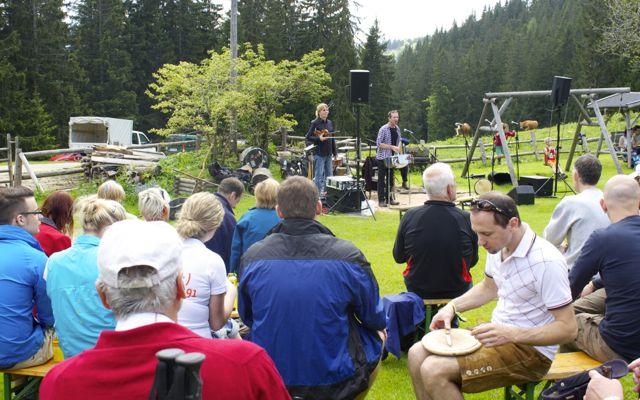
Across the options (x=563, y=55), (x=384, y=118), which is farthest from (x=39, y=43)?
(x=563, y=55)

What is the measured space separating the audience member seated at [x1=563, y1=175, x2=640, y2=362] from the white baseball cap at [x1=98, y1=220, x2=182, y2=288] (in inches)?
98.0

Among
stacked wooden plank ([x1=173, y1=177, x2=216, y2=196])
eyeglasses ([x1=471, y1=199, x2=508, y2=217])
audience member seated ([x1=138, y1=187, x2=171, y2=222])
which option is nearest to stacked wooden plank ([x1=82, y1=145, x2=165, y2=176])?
stacked wooden plank ([x1=173, y1=177, x2=216, y2=196])

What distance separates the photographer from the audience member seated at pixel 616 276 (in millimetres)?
3203

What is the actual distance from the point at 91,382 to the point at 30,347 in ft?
7.47

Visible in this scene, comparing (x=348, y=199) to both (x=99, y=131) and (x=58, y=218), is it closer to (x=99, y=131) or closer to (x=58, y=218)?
(x=58, y=218)

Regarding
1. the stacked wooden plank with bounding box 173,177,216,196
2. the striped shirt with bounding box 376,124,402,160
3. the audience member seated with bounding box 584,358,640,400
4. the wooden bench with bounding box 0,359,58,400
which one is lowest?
the wooden bench with bounding box 0,359,58,400

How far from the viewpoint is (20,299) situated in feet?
11.4

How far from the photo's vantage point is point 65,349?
3383 millimetres

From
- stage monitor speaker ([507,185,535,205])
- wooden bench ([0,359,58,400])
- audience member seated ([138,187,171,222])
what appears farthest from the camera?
stage monitor speaker ([507,185,535,205])

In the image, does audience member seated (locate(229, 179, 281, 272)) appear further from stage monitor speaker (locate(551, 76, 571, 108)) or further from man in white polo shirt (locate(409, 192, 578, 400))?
stage monitor speaker (locate(551, 76, 571, 108))

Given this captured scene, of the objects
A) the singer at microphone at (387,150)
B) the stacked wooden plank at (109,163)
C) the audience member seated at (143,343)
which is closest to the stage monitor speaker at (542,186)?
the singer at microphone at (387,150)

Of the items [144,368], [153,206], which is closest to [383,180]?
[153,206]

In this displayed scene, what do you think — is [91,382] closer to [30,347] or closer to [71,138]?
[30,347]

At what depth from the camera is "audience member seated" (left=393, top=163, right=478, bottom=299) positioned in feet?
14.3
